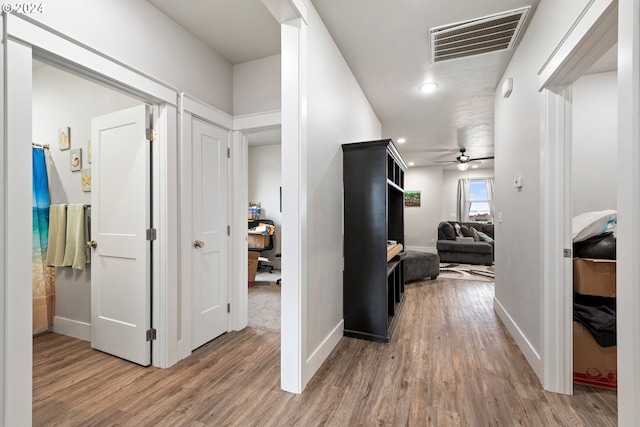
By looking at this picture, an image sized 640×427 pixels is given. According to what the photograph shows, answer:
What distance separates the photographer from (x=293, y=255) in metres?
1.85

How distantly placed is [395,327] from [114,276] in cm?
258

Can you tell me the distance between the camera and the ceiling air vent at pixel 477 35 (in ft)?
7.12

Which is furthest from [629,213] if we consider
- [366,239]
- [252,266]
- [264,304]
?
[252,266]

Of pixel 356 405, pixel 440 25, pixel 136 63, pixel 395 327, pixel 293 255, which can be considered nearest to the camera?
pixel 356 405

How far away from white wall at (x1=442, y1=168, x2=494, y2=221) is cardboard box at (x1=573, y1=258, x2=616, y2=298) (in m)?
7.42

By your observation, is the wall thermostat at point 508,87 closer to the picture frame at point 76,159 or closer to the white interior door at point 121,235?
the white interior door at point 121,235

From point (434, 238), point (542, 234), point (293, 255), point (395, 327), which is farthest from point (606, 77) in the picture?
point (434, 238)

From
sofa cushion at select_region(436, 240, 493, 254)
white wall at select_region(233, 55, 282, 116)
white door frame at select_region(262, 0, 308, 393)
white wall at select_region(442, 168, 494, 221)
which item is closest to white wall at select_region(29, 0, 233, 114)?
white wall at select_region(233, 55, 282, 116)

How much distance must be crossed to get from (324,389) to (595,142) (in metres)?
3.27

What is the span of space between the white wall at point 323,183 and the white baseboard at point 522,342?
146cm

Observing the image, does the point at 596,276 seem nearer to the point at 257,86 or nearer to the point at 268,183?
the point at 257,86

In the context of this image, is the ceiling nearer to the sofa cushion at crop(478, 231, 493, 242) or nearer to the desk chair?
the desk chair

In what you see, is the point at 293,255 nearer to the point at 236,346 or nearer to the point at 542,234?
the point at 236,346

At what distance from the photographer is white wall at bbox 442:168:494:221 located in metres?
8.94
